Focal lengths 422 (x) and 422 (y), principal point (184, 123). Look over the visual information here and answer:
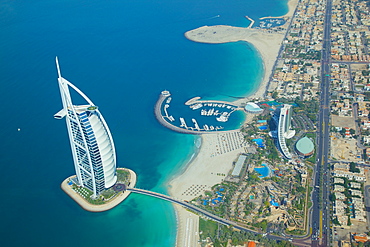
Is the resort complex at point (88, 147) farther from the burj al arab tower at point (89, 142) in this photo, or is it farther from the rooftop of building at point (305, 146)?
the rooftop of building at point (305, 146)

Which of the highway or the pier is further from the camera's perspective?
the pier

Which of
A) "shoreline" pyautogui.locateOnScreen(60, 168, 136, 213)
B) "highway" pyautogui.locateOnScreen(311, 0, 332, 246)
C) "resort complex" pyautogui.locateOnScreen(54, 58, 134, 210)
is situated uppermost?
"resort complex" pyautogui.locateOnScreen(54, 58, 134, 210)

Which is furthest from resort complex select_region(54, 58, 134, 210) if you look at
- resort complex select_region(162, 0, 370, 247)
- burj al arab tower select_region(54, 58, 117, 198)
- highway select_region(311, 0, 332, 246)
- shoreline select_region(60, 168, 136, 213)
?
highway select_region(311, 0, 332, 246)

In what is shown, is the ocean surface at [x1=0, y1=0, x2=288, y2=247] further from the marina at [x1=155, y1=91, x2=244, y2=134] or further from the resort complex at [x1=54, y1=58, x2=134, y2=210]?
the resort complex at [x1=54, y1=58, x2=134, y2=210]

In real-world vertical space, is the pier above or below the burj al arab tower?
below

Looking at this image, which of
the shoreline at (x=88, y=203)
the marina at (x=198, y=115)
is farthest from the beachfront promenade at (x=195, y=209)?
the marina at (x=198, y=115)

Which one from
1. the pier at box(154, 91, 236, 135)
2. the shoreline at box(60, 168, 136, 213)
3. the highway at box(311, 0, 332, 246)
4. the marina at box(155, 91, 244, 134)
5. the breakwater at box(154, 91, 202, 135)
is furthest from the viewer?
the marina at box(155, 91, 244, 134)

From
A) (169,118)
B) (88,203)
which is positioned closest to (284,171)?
(169,118)

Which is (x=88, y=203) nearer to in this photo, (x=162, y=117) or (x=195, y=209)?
(x=195, y=209)

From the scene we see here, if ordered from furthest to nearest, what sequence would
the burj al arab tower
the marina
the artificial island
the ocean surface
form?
the marina < the ocean surface < the artificial island < the burj al arab tower
